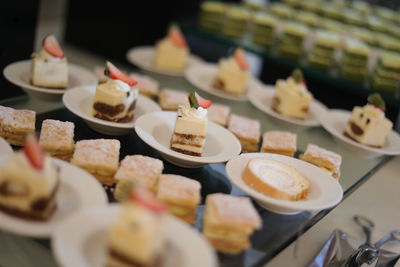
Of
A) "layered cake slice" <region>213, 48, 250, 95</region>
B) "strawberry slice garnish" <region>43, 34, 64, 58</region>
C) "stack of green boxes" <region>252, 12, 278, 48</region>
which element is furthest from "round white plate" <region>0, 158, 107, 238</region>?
"stack of green boxes" <region>252, 12, 278, 48</region>

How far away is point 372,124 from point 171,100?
1.16 meters

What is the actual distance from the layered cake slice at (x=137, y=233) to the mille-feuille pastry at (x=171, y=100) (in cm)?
148

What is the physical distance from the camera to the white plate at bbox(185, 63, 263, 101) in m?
3.30

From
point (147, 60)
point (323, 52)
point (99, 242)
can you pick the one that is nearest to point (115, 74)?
point (99, 242)

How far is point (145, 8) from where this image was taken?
5.05 m

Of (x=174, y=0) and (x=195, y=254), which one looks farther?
(x=174, y=0)

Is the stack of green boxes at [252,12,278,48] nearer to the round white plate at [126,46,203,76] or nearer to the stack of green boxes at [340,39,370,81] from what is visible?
the stack of green boxes at [340,39,370,81]

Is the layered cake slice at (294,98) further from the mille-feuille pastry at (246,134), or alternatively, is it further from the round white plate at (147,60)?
the round white plate at (147,60)

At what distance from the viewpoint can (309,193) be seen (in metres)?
2.18

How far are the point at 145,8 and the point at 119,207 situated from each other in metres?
3.76

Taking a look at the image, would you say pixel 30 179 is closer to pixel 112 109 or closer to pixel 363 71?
pixel 112 109

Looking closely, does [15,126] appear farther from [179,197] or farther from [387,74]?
[387,74]

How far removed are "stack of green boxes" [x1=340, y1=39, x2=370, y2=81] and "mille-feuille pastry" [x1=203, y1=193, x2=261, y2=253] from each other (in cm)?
257

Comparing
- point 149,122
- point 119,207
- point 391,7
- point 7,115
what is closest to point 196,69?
point 149,122
